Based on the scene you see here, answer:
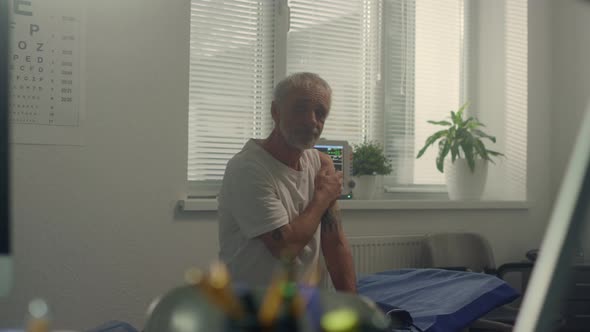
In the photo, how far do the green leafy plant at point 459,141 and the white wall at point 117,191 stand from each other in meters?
1.47

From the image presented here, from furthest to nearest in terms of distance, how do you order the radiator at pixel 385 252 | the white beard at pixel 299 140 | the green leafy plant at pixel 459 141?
the green leafy plant at pixel 459 141 → the radiator at pixel 385 252 → the white beard at pixel 299 140

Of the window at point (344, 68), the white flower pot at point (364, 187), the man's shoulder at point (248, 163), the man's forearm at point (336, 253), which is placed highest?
the window at point (344, 68)

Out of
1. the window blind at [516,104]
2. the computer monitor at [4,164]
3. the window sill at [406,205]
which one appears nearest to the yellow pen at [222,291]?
the computer monitor at [4,164]

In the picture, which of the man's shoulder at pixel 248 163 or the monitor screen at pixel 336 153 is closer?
the man's shoulder at pixel 248 163

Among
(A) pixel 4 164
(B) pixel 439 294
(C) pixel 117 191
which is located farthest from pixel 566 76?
(A) pixel 4 164

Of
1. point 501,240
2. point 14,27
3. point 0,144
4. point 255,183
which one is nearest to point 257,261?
point 255,183

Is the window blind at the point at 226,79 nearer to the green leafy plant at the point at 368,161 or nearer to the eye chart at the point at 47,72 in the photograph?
the green leafy plant at the point at 368,161

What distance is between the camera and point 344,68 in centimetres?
329

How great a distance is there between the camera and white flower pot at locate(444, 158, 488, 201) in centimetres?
346

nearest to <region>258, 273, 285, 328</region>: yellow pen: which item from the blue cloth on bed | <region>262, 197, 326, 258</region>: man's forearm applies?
<region>262, 197, 326, 258</region>: man's forearm

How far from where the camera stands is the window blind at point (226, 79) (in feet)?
9.12

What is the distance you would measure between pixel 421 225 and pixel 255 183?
1.90 metres

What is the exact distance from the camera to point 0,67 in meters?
0.48

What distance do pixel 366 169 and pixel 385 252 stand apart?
42cm
